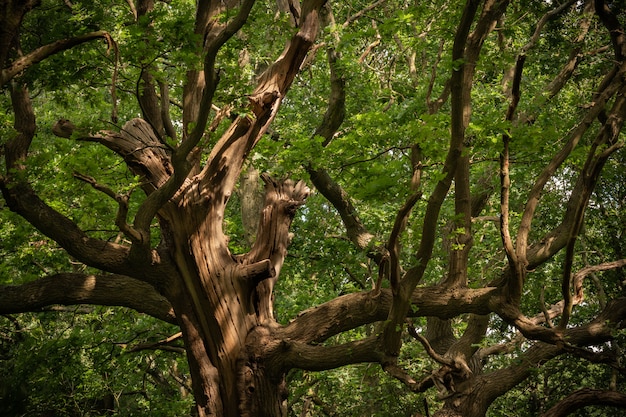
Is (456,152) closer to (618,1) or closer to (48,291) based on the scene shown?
(618,1)

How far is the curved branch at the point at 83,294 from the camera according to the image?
817cm

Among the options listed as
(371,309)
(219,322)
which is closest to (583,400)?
(371,309)

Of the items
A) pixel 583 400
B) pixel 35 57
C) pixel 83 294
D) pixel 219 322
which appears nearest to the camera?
pixel 35 57

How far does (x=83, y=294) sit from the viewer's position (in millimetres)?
8320

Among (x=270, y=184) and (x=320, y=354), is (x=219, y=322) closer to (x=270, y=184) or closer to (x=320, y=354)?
(x=320, y=354)

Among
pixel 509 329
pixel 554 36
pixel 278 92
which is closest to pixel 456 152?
pixel 278 92

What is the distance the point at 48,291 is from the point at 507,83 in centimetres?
822

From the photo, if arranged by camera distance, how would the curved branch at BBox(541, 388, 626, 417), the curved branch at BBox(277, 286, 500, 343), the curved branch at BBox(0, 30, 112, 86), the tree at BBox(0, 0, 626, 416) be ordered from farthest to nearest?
the curved branch at BBox(277, 286, 500, 343), the curved branch at BBox(541, 388, 626, 417), the tree at BBox(0, 0, 626, 416), the curved branch at BBox(0, 30, 112, 86)

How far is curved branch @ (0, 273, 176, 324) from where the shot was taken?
322 inches

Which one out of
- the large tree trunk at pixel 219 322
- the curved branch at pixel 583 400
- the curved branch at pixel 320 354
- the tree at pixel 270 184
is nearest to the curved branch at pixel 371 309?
the tree at pixel 270 184

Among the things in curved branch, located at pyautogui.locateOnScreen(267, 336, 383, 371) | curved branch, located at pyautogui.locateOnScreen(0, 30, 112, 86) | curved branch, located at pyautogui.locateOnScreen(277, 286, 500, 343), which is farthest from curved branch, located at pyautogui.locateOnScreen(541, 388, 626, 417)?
curved branch, located at pyautogui.locateOnScreen(0, 30, 112, 86)

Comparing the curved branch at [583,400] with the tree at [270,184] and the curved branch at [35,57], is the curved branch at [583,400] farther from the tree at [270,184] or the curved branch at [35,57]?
the curved branch at [35,57]

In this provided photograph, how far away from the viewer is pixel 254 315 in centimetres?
842

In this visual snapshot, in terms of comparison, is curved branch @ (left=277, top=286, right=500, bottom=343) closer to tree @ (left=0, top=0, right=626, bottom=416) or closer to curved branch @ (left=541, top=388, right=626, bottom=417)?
tree @ (left=0, top=0, right=626, bottom=416)
